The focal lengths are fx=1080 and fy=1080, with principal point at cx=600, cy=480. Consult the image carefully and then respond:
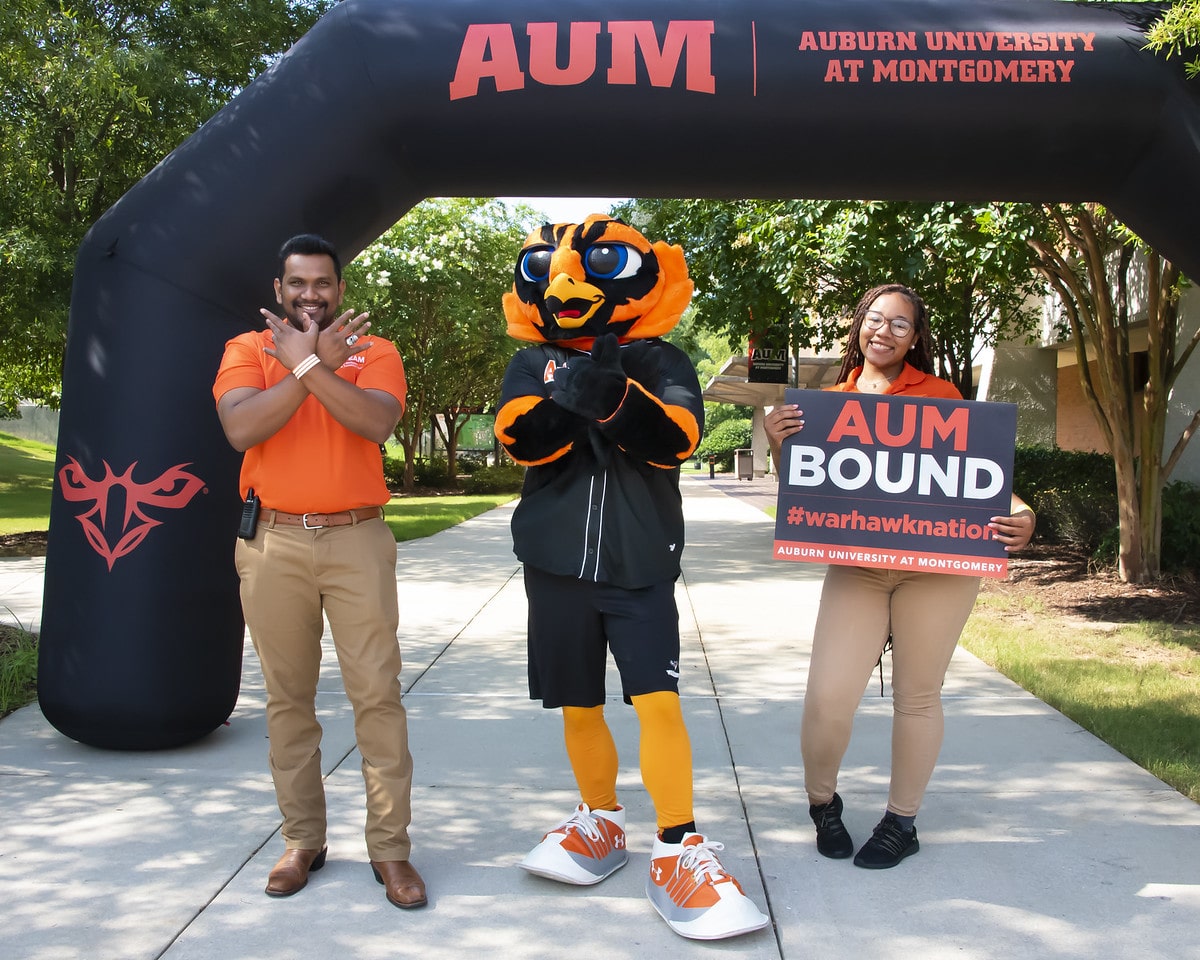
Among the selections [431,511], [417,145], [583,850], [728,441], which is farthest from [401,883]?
[728,441]

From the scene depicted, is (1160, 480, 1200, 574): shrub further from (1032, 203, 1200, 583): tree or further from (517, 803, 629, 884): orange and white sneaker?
(517, 803, 629, 884): orange and white sneaker

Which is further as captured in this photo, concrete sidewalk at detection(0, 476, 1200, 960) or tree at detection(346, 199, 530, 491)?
tree at detection(346, 199, 530, 491)

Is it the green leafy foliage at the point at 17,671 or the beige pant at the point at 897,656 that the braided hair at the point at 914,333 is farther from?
the green leafy foliage at the point at 17,671

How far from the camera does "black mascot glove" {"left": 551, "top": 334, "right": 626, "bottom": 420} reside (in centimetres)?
304

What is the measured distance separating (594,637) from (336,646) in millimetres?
770

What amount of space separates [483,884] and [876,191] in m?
3.22

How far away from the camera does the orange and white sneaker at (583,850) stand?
3287 millimetres

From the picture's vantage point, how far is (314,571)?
3191mm

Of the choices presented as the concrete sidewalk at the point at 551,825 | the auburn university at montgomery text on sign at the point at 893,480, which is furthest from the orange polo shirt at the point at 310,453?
the auburn university at montgomery text on sign at the point at 893,480

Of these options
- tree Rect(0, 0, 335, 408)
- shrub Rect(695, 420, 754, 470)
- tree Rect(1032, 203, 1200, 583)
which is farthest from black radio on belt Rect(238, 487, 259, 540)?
shrub Rect(695, 420, 754, 470)

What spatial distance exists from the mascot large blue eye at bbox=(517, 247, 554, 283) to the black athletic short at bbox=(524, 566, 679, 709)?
3.05ft

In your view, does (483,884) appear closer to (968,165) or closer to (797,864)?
(797,864)

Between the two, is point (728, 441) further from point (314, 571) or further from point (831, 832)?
point (314, 571)

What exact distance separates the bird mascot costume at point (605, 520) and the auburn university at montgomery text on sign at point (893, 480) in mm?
450
